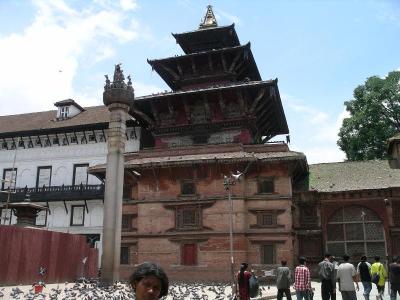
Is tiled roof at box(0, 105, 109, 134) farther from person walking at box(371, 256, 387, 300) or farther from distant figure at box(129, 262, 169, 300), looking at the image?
distant figure at box(129, 262, 169, 300)

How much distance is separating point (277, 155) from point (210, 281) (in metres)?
9.43

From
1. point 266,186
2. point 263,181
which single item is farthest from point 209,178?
point 266,186

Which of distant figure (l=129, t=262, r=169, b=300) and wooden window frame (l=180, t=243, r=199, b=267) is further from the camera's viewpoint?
wooden window frame (l=180, t=243, r=199, b=267)

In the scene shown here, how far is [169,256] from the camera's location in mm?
31531

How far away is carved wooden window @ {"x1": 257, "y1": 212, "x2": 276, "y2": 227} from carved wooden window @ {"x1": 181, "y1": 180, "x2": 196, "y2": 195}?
4929mm

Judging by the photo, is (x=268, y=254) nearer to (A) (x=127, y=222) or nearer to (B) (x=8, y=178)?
(A) (x=127, y=222)

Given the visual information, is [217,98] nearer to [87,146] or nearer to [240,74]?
[240,74]

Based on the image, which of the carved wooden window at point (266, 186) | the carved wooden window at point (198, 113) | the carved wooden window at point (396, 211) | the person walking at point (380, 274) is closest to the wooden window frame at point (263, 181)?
the carved wooden window at point (266, 186)

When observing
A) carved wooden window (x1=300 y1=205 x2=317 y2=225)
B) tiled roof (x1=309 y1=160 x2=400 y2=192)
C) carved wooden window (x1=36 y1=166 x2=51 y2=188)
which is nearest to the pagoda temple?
tiled roof (x1=309 y1=160 x2=400 y2=192)

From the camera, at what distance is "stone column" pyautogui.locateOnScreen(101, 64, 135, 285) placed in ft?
69.8

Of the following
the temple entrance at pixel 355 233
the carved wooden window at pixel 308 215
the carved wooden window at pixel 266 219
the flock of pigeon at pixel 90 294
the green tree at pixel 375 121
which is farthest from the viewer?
the green tree at pixel 375 121

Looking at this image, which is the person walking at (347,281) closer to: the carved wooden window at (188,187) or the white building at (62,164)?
the carved wooden window at (188,187)

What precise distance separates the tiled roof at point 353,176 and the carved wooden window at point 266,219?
4627 mm

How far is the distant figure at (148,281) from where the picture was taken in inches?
141
